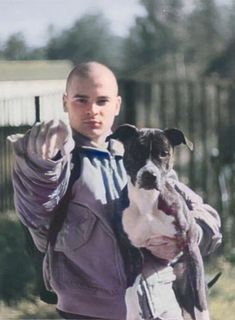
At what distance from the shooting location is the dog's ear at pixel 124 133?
361 cm

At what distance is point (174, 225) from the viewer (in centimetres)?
360

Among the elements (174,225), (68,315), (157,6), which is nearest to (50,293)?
(68,315)

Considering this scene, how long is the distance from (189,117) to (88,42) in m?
0.52

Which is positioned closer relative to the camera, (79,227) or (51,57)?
(79,227)

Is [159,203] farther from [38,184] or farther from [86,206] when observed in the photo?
[38,184]

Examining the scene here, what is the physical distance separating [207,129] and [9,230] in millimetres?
904

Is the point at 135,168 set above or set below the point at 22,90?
below

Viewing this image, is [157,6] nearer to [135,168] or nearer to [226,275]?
[135,168]

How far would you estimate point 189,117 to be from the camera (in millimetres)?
3945

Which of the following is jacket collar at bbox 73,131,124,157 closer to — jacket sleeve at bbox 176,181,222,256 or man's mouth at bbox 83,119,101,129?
man's mouth at bbox 83,119,101,129

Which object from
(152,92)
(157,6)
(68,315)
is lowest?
(68,315)

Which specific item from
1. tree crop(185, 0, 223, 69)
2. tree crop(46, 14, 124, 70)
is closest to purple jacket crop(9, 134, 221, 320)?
tree crop(46, 14, 124, 70)

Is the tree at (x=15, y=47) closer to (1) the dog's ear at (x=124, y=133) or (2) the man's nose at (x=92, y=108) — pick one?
(2) the man's nose at (x=92, y=108)

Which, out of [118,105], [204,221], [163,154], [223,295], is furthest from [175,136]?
[223,295]
